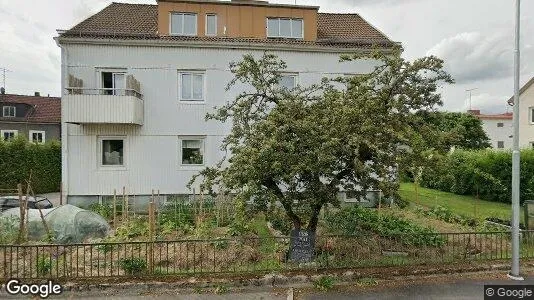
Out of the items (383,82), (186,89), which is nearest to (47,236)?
(186,89)

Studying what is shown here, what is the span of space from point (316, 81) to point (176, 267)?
10.9 m

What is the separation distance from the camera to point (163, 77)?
14.9 metres

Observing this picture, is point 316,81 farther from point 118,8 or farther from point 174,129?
point 118,8

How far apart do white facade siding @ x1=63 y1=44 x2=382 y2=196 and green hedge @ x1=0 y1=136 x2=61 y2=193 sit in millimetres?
6136

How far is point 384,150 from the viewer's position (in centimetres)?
709

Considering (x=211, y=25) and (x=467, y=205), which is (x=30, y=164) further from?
(x=467, y=205)

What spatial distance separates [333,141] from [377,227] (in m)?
4.86

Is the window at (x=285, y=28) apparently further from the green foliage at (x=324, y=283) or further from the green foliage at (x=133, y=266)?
the green foliage at (x=133, y=266)

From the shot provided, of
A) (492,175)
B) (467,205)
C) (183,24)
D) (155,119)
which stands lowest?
(467,205)

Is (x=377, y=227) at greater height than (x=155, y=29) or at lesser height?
lesser

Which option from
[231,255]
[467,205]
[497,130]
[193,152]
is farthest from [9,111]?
[497,130]

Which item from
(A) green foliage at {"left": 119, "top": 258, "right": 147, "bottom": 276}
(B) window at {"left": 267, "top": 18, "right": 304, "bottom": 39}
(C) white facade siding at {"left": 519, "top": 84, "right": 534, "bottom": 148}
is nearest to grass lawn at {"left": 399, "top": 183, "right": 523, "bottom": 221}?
(B) window at {"left": 267, "top": 18, "right": 304, "bottom": 39}

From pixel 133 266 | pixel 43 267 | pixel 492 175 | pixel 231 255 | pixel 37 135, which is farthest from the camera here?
pixel 37 135

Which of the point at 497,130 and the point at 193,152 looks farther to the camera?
the point at 497,130
